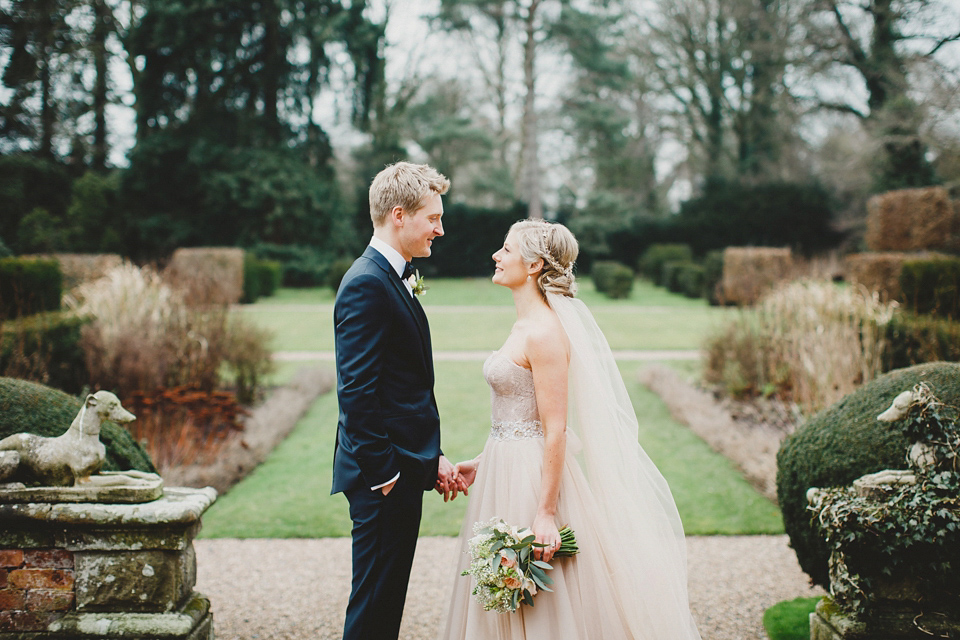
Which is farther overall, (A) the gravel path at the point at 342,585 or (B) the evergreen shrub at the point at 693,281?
(B) the evergreen shrub at the point at 693,281

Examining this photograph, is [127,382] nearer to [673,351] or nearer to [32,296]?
[32,296]

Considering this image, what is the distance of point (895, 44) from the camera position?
23516 millimetres

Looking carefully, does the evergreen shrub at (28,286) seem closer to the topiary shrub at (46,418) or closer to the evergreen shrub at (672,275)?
the topiary shrub at (46,418)

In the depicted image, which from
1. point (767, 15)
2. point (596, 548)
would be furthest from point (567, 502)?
point (767, 15)

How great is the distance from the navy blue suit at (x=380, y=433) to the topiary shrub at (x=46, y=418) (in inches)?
55.3

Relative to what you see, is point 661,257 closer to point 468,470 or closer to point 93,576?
point 468,470

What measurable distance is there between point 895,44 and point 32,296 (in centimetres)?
2749

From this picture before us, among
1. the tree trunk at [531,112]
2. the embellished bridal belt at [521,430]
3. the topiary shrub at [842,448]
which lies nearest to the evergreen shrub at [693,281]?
the tree trunk at [531,112]

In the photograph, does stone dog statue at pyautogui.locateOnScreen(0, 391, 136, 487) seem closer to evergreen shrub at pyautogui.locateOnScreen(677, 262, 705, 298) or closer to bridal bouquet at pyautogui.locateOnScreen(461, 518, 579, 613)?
bridal bouquet at pyautogui.locateOnScreen(461, 518, 579, 613)

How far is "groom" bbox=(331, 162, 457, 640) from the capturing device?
2254mm

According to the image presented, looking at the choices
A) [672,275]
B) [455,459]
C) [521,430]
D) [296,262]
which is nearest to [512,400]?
[521,430]

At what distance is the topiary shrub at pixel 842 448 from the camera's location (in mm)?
3023

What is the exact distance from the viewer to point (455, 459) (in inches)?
261

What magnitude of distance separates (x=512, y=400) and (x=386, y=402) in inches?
21.6
